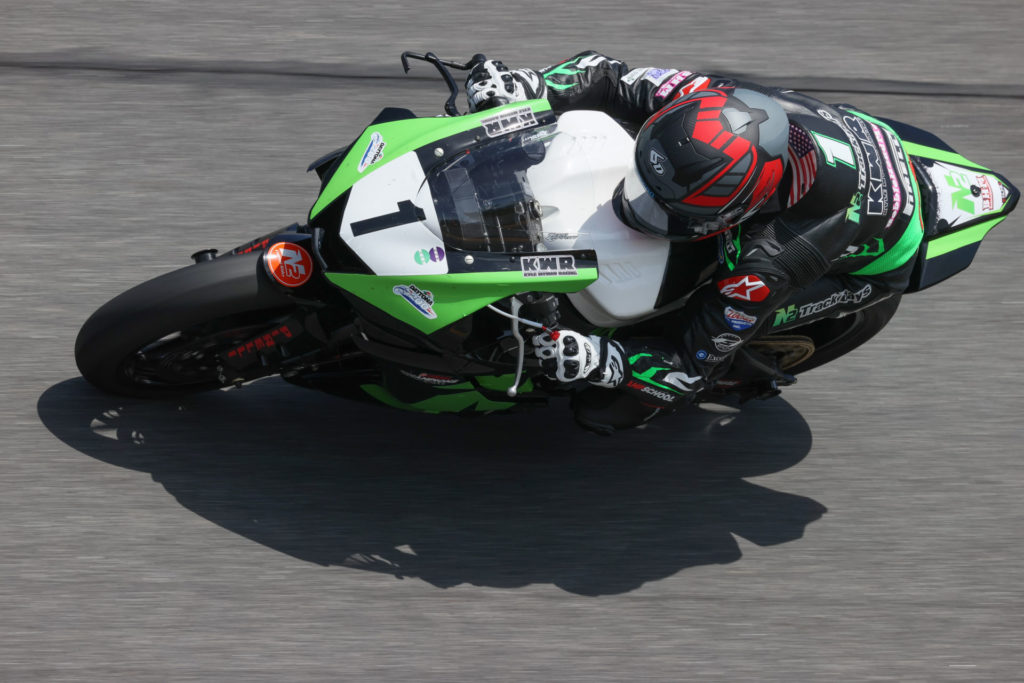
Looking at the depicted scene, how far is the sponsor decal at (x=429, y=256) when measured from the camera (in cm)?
350

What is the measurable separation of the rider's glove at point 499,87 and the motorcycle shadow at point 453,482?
1.30 m

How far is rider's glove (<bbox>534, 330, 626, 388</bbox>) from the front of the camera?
3588mm

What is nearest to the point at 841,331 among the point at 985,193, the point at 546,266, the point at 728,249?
the point at 985,193

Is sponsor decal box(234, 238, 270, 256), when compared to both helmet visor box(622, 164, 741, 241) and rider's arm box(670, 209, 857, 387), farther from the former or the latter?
rider's arm box(670, 209, 857, 387)

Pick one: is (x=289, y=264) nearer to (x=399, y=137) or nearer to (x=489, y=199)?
(x=399, y=137)

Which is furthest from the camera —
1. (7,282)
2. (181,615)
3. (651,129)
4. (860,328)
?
(7,282)

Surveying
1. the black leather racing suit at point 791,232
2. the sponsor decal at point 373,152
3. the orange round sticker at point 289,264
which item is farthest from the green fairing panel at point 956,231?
the orange round sticker at point 289,264

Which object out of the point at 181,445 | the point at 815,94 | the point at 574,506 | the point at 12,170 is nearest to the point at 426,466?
the point at 574,506

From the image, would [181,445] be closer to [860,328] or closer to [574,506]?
[574,506]

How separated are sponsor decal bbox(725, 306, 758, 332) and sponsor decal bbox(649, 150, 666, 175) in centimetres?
53

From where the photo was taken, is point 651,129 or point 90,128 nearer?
point 651,129

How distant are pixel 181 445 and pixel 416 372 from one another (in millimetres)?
1030

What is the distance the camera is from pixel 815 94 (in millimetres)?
6164

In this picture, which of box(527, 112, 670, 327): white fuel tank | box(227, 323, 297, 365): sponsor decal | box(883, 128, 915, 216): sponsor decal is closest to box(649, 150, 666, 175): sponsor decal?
box(527, 112, 670, 327): white fuel tank
